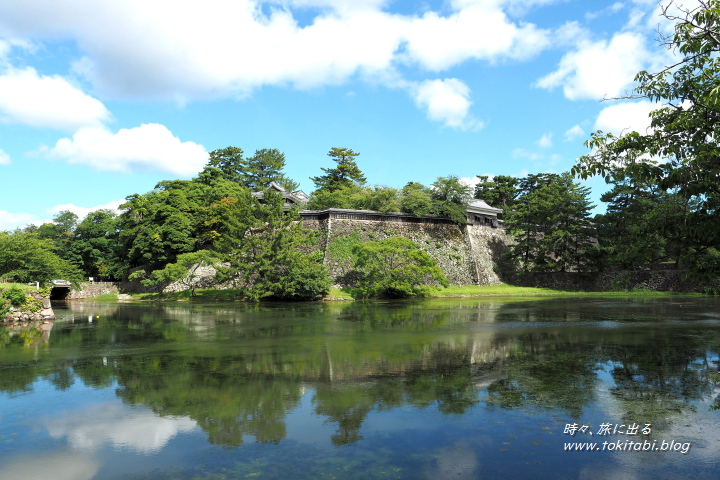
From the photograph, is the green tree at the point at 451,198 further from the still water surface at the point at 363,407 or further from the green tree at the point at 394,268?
the still water surface at the point at 363,407

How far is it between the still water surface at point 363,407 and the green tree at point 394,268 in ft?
58.3

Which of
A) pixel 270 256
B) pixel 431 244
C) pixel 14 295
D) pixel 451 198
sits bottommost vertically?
pixel 14 295

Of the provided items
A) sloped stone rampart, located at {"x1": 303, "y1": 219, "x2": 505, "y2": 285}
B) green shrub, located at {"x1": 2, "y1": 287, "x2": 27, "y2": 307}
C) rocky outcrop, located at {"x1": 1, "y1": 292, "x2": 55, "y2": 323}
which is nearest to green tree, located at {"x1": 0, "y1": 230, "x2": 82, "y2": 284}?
rocky outcrop, located at {"x1": 1, "y1": 292, "x2": 55, "y2": 323}

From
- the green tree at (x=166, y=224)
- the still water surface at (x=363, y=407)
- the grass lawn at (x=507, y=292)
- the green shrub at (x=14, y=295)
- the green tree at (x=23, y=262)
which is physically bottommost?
the still water surface at (x=363, y=407)

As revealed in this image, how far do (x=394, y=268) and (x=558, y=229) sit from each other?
1717 cm

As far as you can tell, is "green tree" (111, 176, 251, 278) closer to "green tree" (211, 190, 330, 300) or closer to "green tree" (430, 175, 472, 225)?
"green tree" (211, 190, 330, 300)

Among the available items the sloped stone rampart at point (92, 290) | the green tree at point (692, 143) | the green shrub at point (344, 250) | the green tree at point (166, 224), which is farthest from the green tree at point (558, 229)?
the sloped stone rampart at point (92, 290)

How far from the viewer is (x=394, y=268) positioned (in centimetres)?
3291

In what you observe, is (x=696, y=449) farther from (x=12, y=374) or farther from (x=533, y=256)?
(x=533, y=256)

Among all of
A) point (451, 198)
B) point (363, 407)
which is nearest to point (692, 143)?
point (363, 407)

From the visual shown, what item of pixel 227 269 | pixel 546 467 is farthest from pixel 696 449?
pixel 227 269

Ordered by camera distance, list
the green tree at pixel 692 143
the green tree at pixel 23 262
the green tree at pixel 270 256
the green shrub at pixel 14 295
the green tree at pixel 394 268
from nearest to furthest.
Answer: the green tree at pixel 692 143, the green shrub at pixel 14 295, the green tree at pixel 23 262, the green tree at pixel 270 256, the green tree at pixel 394 268

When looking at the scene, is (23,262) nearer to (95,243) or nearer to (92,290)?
(92,290)

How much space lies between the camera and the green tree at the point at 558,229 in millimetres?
40062
